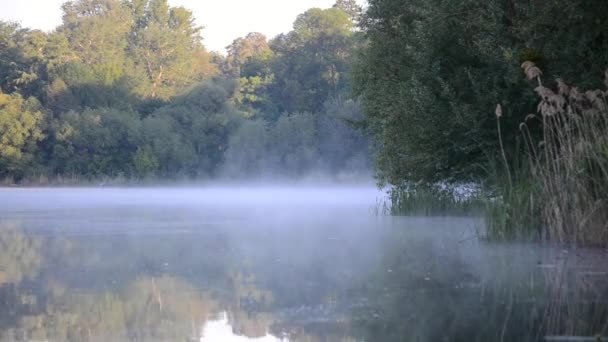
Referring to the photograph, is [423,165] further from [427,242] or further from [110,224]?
[110,224]

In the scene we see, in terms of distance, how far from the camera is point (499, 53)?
10.7 meters

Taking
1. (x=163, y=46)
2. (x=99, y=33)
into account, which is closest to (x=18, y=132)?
(x=99, y=33)

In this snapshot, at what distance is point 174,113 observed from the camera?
44875mm

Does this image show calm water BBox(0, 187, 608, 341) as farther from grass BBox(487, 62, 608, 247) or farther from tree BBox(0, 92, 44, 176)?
tree BBox(0, 92, 44, 176)

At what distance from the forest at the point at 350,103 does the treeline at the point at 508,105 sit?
3 cm

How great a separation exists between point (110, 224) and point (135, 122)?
28957 millimetres

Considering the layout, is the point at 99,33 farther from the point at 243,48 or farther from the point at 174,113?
the point at 243,48

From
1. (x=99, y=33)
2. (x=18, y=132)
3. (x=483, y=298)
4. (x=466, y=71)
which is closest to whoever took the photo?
(x=483, y=298)

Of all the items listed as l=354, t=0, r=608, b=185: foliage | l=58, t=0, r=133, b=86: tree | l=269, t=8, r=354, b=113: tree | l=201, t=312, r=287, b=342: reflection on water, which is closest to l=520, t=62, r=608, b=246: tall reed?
l=354, t=0, r=608, b=185: foliage

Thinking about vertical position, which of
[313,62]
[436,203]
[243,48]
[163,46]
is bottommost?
[436,203]

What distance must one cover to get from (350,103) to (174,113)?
9.09 metres

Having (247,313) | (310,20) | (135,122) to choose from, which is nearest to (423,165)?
(247,313)

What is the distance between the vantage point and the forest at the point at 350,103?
956 centimetres

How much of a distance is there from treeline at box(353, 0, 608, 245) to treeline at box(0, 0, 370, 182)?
26.9 metres
